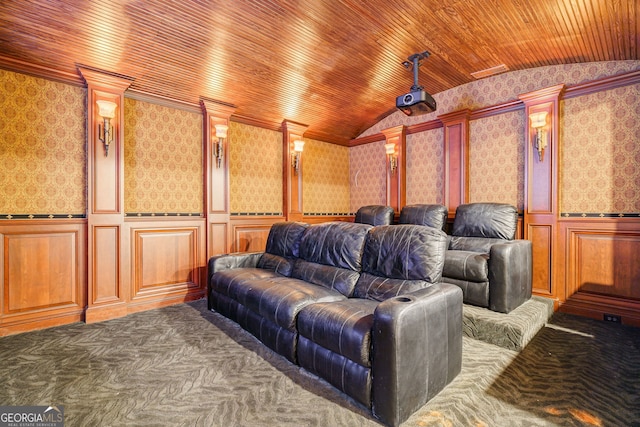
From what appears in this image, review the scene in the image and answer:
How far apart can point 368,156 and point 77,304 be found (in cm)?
481

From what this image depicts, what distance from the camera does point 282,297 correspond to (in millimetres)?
2361

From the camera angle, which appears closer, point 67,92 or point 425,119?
point 67,92

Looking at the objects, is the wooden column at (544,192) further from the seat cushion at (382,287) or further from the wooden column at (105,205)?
the wooden column at (105,205)

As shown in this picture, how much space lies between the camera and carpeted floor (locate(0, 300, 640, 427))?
1.68 m

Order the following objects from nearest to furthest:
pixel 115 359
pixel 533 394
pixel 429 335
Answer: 1. pixel 429 335
2. pixel 533 394
3. pixel 115 359

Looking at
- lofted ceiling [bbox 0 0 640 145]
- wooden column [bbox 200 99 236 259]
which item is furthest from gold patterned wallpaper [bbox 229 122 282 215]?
lofted ceiling [bbox 0 0 640 145]

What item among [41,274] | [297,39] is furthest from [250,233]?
[297,39]

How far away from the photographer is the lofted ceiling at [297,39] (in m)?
2.51

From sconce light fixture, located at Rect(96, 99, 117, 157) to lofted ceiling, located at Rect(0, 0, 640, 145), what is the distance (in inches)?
14.4

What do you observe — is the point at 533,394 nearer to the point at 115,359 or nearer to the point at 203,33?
the point at 115,359

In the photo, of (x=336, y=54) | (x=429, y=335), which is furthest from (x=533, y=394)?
(x=336, y=54)

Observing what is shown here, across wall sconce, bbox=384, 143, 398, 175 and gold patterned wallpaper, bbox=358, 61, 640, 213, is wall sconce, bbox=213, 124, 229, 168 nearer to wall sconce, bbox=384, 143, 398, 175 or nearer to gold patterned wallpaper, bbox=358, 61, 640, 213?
wall sconce, bbox=384, 143, 398, 175

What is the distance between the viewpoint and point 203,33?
9.25 ft

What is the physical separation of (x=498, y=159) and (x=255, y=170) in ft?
11.4
